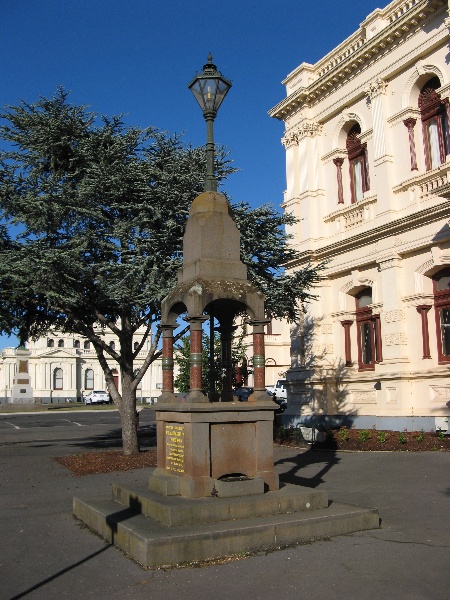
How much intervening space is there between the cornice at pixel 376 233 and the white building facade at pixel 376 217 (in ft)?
0.14

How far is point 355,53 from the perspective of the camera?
22.3 metres

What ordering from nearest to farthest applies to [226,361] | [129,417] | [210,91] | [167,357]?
1. [210,91]
2. [167,357]
3. [226,361]
4. [129,417]

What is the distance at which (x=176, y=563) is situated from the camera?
655 cm

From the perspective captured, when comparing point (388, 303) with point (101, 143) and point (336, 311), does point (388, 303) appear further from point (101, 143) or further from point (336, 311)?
point (101, 143)

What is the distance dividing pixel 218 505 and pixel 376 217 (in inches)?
618

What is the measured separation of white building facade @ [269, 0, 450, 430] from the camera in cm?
1931

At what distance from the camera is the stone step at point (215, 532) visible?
21.6ft

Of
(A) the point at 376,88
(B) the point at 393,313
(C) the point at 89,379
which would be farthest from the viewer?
(C) the point at 89,379

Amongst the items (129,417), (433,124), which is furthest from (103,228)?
(433,124)

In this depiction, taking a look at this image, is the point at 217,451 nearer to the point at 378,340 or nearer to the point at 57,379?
the point at 378,340

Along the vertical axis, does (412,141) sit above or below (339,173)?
below

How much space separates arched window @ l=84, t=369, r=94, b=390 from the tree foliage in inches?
3383

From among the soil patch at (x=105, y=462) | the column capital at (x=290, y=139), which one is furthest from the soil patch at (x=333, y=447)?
the column capital at (x=290, y=139)

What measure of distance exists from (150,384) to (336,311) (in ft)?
230
